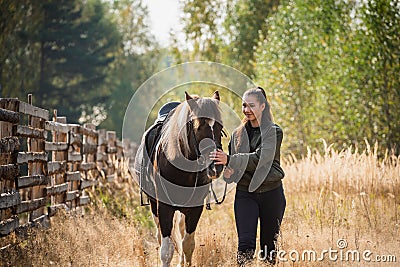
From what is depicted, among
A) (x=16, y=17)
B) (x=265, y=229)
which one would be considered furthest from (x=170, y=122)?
(x=16, y=17)

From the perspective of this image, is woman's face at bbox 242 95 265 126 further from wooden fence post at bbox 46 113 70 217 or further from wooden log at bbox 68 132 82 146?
wooden log at bbox 68 132 82 146

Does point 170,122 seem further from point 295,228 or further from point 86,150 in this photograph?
point 86,150

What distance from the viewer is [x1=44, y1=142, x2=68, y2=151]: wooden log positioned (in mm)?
8694

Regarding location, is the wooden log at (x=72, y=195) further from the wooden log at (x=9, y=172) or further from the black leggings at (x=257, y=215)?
the black leggings at (x=257, y=215)

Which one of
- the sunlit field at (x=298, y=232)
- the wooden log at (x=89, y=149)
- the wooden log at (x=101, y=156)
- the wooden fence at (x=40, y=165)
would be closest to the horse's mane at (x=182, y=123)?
the sunlit field at (x=298, y=232)

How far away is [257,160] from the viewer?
217 inches

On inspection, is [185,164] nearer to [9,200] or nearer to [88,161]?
[9,200]

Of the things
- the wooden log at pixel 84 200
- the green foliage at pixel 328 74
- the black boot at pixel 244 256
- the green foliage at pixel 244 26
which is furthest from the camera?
the green foliage at pixel 244 26

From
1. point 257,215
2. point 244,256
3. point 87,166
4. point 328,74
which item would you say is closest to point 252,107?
point 257,215

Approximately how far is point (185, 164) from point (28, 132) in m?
2.79

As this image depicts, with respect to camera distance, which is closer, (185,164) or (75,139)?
(185,164)

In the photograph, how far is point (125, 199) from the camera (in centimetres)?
1216

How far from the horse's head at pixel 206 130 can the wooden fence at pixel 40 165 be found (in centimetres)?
240

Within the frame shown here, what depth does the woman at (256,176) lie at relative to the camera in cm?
553
